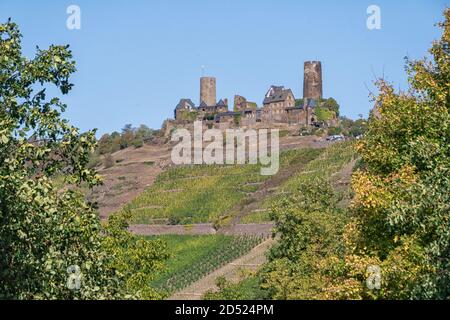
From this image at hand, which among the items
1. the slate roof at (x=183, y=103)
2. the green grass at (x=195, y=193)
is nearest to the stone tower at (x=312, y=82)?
the slate roof at (x=183, y=103)

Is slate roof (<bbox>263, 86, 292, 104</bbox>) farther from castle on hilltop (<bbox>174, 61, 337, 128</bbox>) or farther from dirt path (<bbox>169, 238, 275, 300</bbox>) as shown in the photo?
dirt path (<bbox>169, 238, 275, 300</bbox>)

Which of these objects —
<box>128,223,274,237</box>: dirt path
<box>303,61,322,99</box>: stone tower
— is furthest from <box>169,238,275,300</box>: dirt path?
<box>303,61,322,99</box>: stone tower

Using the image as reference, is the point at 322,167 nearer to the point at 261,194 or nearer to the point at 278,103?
the point at 261,194

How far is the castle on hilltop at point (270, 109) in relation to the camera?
16950cm

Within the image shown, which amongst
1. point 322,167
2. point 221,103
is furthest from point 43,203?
point 221,103

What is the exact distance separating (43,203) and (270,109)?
16249cm

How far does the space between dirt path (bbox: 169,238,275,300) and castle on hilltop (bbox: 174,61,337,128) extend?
84.8 m

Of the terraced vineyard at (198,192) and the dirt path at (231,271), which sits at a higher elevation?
the terraced vineyard at (198,192)

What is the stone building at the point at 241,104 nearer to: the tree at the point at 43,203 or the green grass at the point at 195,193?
the green grass at the point at 195,193

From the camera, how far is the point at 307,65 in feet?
642

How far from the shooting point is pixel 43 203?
17203mm

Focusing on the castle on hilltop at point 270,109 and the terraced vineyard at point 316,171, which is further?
the castle on hilltop at point 270,109

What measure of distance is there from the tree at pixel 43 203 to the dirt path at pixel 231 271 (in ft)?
147
